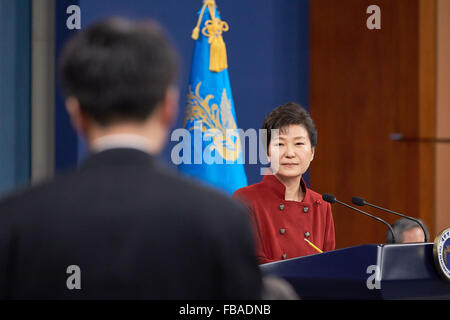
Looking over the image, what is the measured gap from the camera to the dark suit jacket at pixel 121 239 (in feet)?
2.73

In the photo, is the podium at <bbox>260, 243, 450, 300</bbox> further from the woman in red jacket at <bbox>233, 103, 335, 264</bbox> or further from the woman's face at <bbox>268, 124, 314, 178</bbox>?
the woman's face at <bbox>268, 124, 314, 178</bbox>

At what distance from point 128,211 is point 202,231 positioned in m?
0.10

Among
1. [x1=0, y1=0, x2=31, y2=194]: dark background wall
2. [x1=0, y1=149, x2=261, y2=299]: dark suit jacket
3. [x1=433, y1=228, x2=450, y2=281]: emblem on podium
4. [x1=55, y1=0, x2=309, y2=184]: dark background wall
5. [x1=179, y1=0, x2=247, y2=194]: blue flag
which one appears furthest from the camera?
[x1=55, y1=0, x2=309, y2=184]: dark background wall

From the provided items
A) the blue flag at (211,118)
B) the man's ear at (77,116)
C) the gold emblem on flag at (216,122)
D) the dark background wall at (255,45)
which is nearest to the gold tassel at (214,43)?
the blue flag at (211,118)

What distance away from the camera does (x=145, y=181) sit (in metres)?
0.87

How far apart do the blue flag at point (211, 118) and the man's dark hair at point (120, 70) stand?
3531 mm

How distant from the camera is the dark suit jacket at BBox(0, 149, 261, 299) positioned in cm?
83

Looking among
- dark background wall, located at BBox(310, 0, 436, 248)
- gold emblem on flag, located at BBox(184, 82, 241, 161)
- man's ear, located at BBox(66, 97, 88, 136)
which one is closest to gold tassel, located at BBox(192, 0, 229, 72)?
gold emblem on flag, located at BBox(184, 82, 241, 161)

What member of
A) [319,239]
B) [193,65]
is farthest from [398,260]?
[193,65]

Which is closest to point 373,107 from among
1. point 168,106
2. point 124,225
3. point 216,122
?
point 216,122

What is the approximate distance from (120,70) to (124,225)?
0.22 m

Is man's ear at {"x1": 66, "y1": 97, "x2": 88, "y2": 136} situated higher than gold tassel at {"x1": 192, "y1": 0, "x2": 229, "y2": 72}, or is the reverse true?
gold tassel at {"x1": 192, "y1": 0, "x2": 229, "y2": 72}

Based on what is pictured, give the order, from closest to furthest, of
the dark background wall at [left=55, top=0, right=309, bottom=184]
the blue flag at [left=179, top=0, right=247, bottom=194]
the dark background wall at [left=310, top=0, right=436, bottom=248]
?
the blue flag at [left=179, top=0, right=247, bottom=194] → the dark background wall at [left=310, top=0, right=436, bottom=248] → the dark background wall at [left=55, top=0, right=309, bottom=184]

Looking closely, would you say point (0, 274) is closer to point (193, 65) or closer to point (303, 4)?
point (193, 65)
